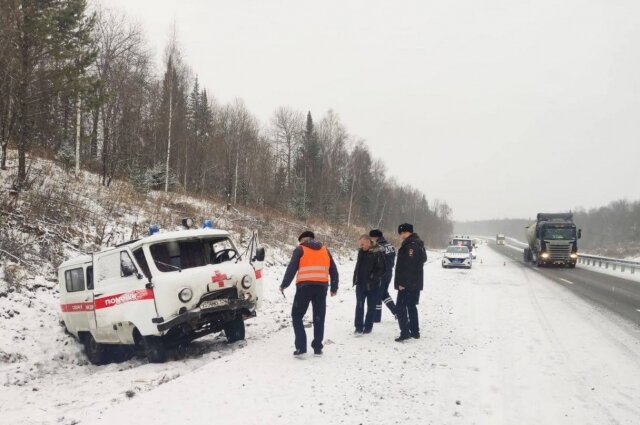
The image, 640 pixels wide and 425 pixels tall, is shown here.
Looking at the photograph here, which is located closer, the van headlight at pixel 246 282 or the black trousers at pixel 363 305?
the van headlight at pixel 246 282

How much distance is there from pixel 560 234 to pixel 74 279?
94.1 ft

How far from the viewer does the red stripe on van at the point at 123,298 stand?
6951mm

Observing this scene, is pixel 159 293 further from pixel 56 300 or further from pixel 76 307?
pixel 56 300

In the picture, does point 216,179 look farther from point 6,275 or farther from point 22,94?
point 6,275

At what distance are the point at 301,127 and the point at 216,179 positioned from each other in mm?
21438

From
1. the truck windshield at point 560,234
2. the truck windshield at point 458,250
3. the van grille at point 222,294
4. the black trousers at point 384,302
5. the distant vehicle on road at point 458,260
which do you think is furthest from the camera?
the truck windshield at point 560,234

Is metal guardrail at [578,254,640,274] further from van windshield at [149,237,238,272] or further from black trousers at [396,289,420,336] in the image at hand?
van windshield at [149,237,238,272]

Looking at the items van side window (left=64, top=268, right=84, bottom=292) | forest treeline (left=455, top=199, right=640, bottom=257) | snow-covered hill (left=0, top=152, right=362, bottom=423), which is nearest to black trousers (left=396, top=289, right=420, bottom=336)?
snow-covered hill (left=0, top=152, right=362, bottom=423)

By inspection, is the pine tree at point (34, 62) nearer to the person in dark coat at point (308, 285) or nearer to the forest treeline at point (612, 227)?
the person in dark coat at point (308, 285)

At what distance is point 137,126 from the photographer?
2538 cm

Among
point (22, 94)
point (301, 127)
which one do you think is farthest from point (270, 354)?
point (301, 127)

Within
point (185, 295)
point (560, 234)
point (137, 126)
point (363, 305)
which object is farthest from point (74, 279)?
point (560, 234)

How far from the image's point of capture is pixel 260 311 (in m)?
11.5

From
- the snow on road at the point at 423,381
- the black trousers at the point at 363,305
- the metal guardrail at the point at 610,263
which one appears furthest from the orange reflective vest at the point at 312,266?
the metal guardrail at the point at 610,263
